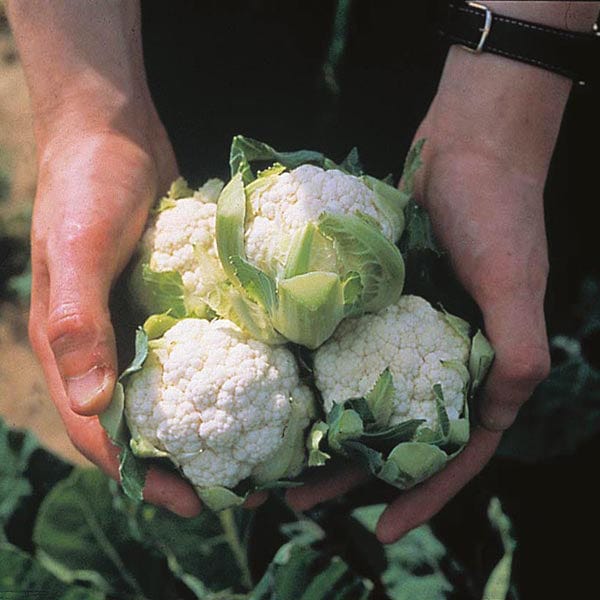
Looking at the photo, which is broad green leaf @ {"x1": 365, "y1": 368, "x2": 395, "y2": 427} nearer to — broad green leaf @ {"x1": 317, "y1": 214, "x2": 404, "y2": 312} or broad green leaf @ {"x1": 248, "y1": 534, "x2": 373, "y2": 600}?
broad green leaf @ {"x1": 317, "y1": 214, "x2": 404, "y2": 312}

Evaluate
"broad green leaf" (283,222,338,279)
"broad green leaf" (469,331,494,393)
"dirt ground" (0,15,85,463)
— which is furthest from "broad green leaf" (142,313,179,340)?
"dirt ground" (0,15,85,463)

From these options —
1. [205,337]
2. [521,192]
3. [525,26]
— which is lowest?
[205,337]

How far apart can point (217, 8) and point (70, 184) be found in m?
0.81

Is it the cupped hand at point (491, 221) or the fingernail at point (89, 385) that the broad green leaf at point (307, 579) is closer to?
the cupped hand at point (491, 221)

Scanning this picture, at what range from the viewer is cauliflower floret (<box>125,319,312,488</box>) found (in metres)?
1.38

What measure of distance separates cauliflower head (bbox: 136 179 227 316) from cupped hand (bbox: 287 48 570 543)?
1.44ft

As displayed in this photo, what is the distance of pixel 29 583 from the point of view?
1.84 meters

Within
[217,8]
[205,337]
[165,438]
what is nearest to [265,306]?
[205,337]

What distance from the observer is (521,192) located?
64.9 inches

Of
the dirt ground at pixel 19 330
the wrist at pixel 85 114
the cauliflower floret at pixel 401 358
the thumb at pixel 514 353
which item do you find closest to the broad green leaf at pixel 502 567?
the thumb at pixel 514 353

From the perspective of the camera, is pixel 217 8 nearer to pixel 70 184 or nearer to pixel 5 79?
pixel 70 184

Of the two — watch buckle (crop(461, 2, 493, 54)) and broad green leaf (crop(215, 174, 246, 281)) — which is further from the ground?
watch buckle (crop(461, 2, 493, 54))

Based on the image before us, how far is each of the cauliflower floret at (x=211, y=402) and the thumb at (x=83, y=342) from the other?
0.27 ft

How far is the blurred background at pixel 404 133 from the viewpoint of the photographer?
2.07m
